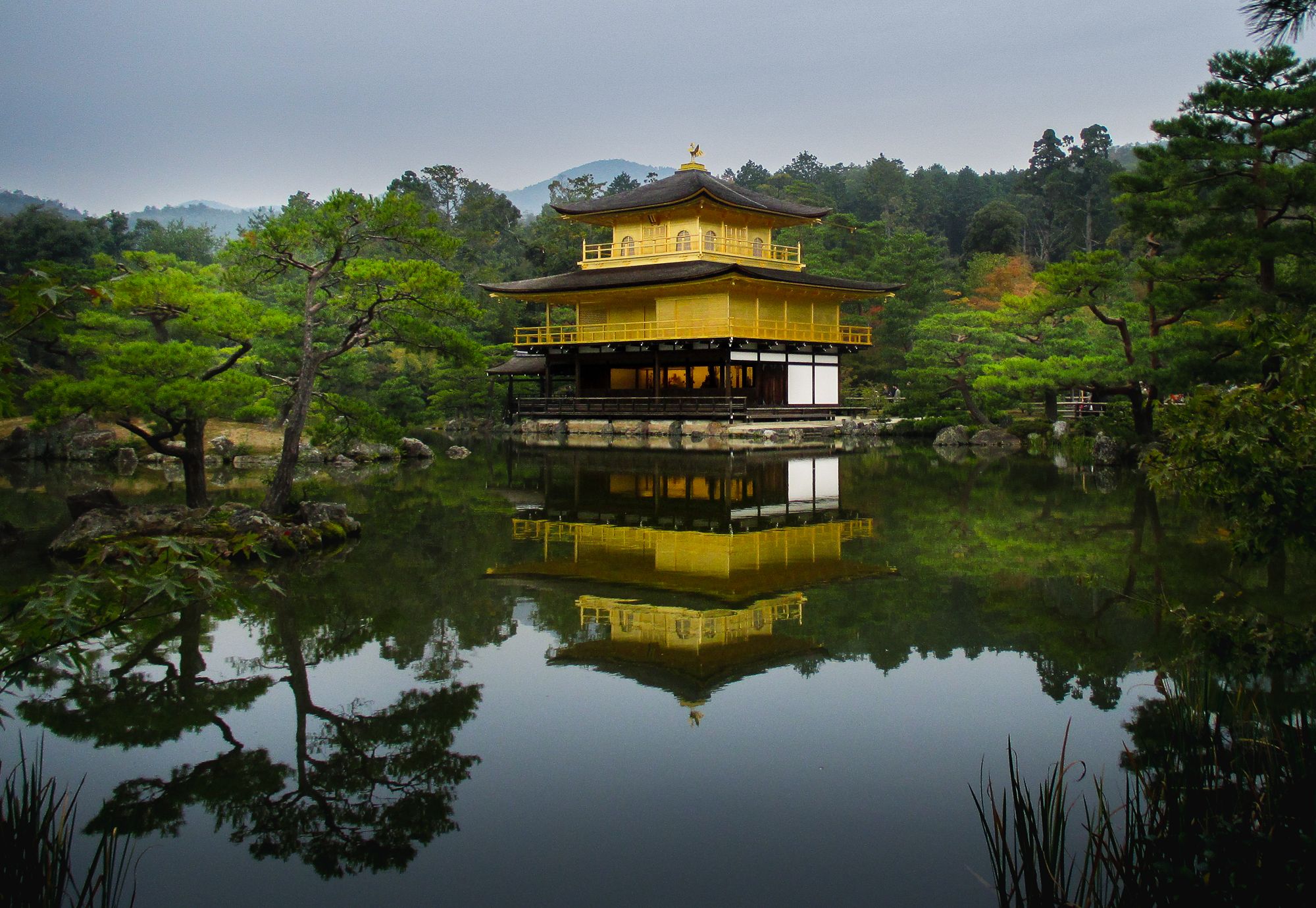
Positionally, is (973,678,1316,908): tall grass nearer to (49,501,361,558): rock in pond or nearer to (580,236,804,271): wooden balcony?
(49,501,361,558): rock in pond

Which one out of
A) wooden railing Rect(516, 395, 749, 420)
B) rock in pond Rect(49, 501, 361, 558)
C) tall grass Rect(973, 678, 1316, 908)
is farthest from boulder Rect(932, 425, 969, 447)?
tall grass Rect(973, 678, 1316, 908)

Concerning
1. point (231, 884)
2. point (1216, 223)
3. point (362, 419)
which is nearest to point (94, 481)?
point (362, 419)

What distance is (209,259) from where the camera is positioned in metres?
53.3

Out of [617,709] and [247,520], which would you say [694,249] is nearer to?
[247,520]

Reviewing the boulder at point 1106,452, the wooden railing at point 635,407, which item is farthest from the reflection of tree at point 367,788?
the wooden railing at point 635,407

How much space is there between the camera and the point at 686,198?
3209cm

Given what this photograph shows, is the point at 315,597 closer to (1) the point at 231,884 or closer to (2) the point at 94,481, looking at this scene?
(1) the point at 231,884

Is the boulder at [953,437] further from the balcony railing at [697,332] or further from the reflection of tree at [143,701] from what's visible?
the reflection of tree at [143,701]

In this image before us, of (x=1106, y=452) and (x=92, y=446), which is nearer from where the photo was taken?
(x=1106, y=452)

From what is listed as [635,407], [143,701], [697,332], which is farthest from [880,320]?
[143,701]

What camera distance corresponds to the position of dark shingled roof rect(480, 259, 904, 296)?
30.6 metres

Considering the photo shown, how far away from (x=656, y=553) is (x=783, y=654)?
4271mm

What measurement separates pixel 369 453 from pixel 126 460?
5.68m

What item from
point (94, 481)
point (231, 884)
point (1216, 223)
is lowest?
point (231, 884)
